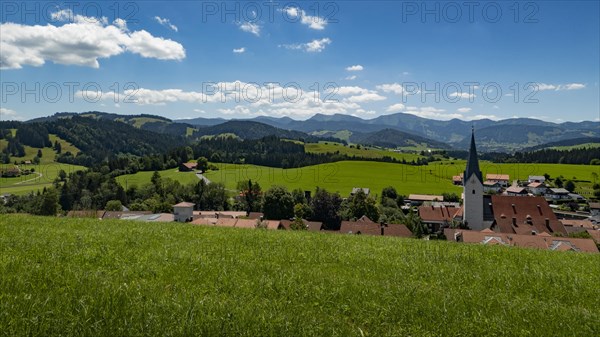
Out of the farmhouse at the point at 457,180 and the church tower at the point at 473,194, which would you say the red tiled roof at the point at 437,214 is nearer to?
the church tower at the point at 473,194

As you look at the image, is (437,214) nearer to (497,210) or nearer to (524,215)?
(497,210)

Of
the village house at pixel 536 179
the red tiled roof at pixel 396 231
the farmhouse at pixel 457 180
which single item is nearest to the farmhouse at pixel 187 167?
the red tiled roof at pixel 396 231

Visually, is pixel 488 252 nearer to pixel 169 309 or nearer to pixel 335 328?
pixel 335 328

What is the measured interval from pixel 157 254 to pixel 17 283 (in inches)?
114

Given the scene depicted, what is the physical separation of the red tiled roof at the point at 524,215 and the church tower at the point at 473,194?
334cm

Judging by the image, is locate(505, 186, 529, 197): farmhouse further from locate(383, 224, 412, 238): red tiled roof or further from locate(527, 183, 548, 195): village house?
locate(383, 224, 412, 238): red tiled roof

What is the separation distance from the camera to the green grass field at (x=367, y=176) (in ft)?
424

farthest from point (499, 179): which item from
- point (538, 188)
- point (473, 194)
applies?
point (473, 194)

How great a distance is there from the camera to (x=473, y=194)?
74.7 metres

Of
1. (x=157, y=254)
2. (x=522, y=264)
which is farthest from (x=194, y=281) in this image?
(x=522, y=264)

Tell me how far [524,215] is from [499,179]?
332 ft

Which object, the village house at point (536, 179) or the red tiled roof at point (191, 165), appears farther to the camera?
the red tiled roof at point (191, 165)

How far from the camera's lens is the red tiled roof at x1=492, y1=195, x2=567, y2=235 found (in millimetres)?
72938

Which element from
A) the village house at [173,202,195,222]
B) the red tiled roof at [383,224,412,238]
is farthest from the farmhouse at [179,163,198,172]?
the red tiled roof at [383,224,412,238]
